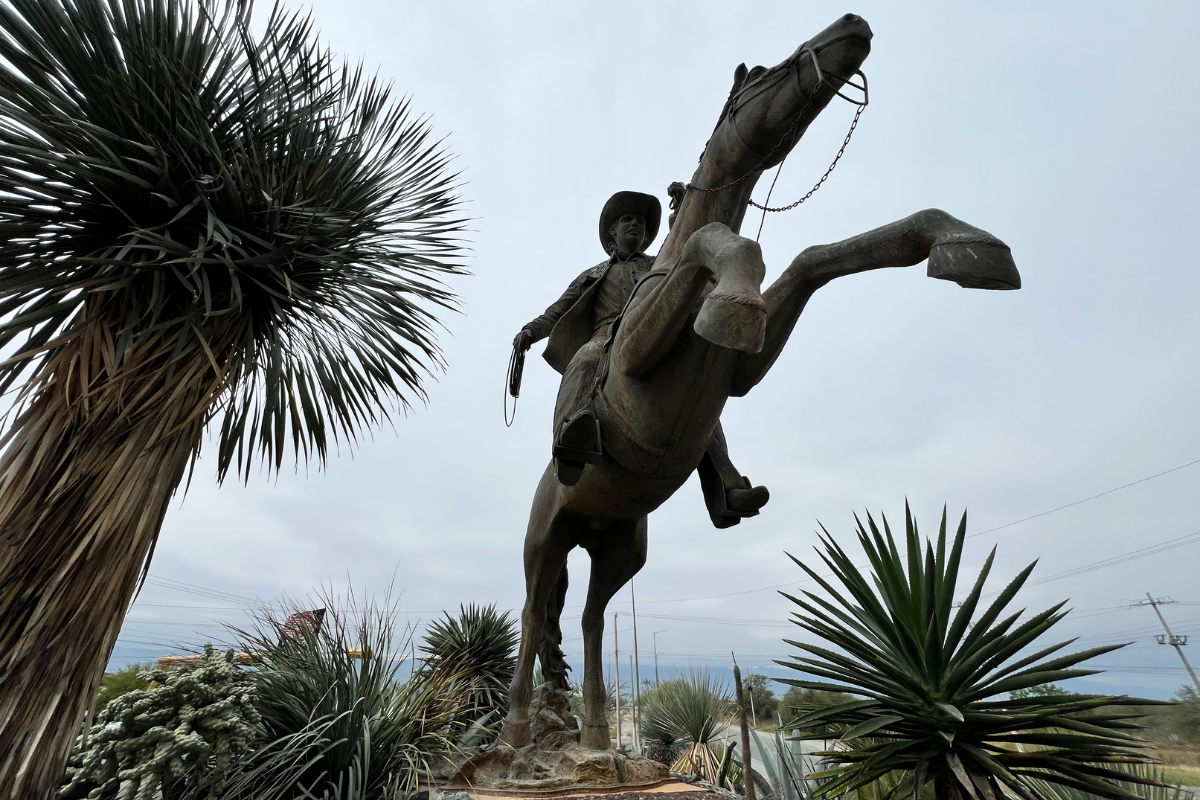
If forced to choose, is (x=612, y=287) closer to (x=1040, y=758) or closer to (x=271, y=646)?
(x=1040, y=758)

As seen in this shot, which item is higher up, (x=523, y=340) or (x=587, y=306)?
(x=587, y=306)

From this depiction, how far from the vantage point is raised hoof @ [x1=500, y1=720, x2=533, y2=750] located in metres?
4.17

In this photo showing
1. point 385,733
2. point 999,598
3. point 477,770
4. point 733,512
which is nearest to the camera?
point 999,598

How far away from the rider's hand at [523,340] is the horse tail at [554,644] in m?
1.75

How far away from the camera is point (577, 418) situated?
10.8 feet

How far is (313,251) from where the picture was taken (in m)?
5.79

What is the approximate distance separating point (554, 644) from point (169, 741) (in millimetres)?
2552

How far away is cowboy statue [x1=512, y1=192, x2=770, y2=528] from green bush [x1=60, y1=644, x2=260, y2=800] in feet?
7.34

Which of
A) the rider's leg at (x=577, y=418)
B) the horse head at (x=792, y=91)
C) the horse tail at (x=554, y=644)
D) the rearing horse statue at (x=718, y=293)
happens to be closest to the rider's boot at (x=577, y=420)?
the rider's leg at (x=577, y=418)

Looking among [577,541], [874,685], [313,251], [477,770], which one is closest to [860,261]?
[874,685]

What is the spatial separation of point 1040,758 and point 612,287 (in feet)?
11.1

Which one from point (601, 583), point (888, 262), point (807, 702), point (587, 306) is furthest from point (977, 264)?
point (807, 702)

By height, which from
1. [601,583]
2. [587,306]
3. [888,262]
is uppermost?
[587,306]

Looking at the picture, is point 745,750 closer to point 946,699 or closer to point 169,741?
point 946,699
